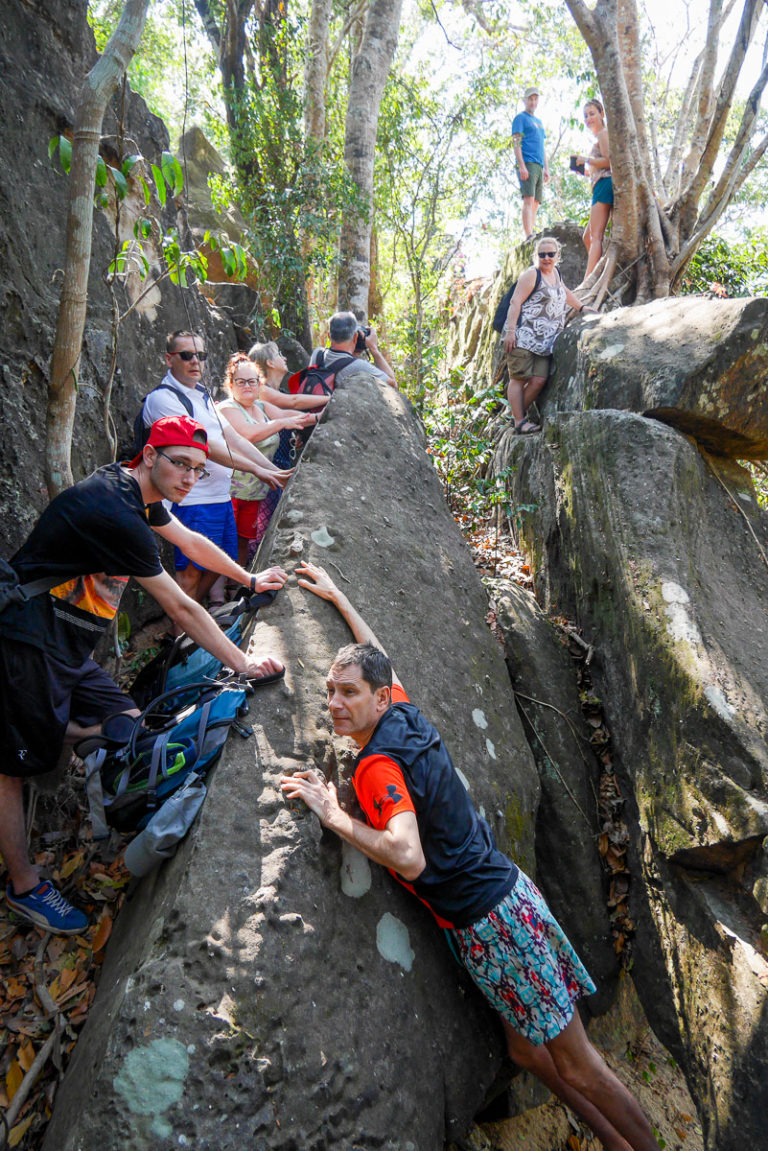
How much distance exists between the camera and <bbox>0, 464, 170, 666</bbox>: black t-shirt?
10.2ft

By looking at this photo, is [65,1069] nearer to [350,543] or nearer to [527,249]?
[350,543]

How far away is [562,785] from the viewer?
4836 mm

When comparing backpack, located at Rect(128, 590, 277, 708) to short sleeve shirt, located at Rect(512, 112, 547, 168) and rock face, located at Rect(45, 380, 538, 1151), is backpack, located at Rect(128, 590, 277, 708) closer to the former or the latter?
rock face, located at Rect(45, 380, 538, 1151)

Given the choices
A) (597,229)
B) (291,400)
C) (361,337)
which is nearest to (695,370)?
(361,337)

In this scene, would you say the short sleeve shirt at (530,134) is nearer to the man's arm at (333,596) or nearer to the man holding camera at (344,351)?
the man holding camera at (344,351)

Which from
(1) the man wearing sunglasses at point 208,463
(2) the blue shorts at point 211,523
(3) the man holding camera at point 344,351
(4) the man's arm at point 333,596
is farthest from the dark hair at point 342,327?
(4) the man's arm at point 333,596

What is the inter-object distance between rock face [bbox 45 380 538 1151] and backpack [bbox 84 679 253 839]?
0.41 feet

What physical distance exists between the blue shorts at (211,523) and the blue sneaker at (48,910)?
89.1 inches

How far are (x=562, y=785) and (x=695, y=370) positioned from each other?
11.2 ft

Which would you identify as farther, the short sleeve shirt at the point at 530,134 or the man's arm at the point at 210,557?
the short sleeve shirt at the point at 530,134

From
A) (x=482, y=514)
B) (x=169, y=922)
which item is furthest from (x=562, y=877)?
(x=482, y=514)

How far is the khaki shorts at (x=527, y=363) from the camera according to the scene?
7617 mm

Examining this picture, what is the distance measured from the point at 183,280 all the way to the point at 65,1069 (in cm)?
462

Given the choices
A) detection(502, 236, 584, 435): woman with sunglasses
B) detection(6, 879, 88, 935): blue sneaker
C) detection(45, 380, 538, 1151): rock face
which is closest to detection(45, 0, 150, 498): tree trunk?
detection(45, 380, 538, 1151): rock face
